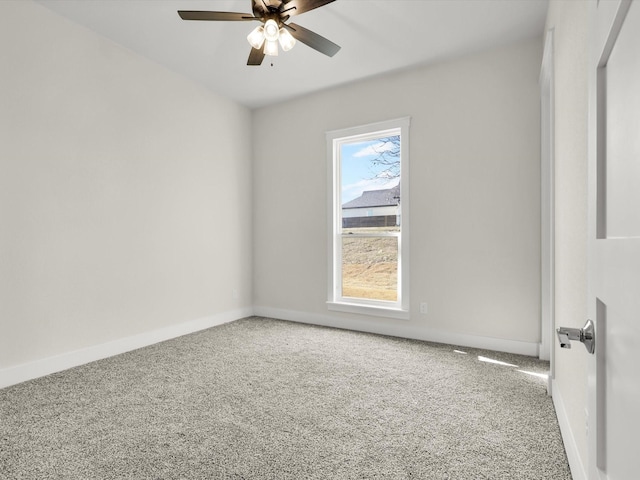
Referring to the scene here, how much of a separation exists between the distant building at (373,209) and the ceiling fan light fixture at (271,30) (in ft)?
6.89

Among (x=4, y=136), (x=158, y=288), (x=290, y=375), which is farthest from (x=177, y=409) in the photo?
(x=4, y=136)

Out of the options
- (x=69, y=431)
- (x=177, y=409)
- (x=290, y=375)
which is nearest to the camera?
(x=69, y=431)

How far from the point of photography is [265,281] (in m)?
4.84

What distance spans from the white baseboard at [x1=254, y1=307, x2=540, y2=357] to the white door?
2784mm

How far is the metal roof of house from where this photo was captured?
4.02 meters

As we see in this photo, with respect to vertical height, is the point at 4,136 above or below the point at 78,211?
above

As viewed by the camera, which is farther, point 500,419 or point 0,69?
point 0,69

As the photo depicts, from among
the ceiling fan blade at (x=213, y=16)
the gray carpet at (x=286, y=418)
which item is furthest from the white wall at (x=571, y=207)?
the ceiling fan blade at (x=213, y=16)

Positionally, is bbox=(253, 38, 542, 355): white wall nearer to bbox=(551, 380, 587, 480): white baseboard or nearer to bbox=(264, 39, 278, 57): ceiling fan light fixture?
bbox=(551, 380, 587, 480): white baseboard

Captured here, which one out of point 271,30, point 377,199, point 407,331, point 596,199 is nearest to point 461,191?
point 377,199

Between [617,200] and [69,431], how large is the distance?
2544mm

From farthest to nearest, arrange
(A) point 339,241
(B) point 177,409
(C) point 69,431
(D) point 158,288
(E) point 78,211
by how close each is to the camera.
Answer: (A) point 339,241
(D) point 158,288
(E) point 78,211
(B) point 177,409
(C) point 69,431

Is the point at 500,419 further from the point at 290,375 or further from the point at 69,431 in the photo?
the point at 69,431

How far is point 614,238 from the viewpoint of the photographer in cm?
63
